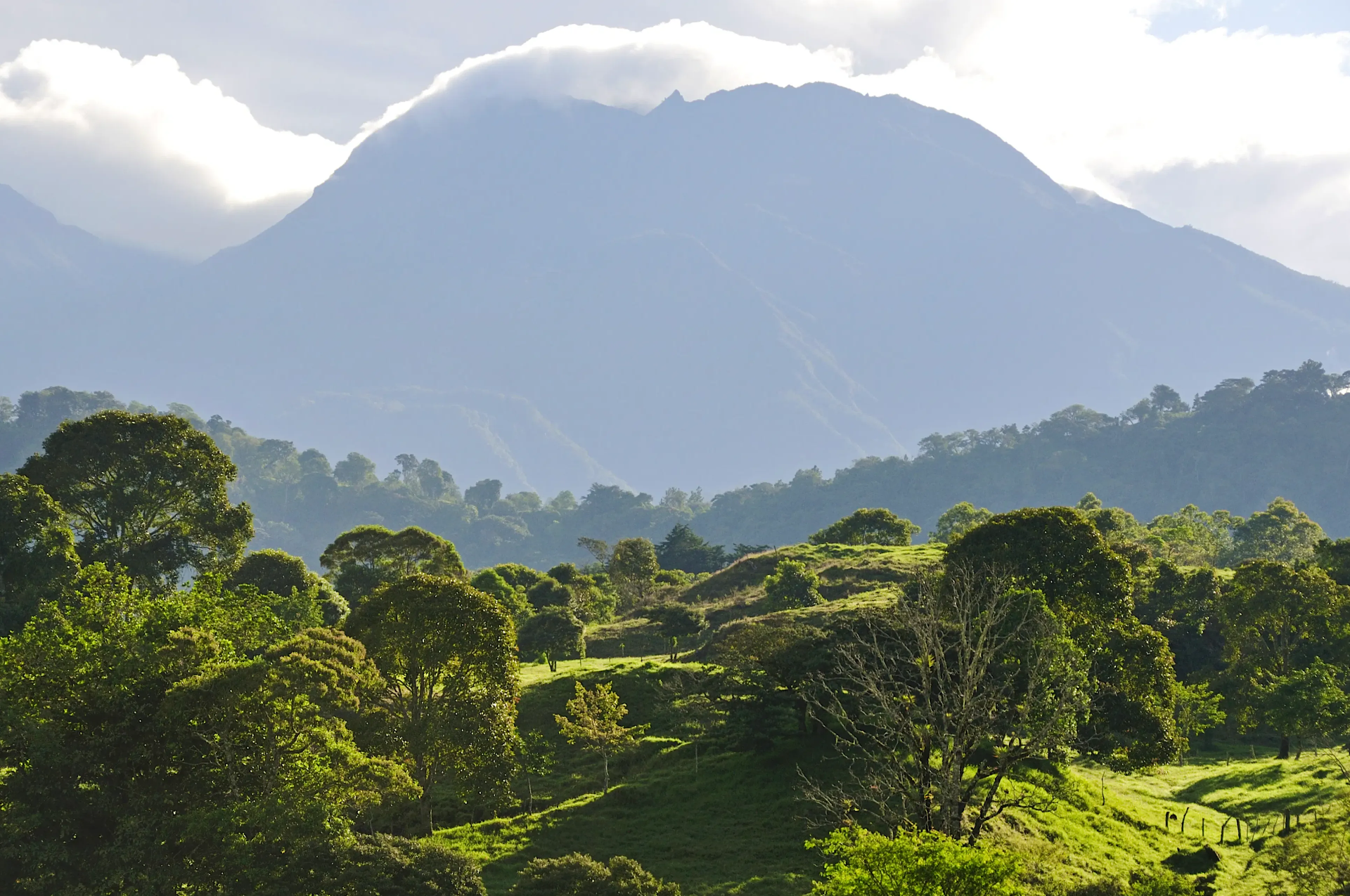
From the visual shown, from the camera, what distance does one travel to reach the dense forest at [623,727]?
80.6 ft

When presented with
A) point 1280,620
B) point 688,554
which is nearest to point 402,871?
point 1280,620

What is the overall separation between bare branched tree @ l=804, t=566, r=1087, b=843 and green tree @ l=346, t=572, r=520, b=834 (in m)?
12.7

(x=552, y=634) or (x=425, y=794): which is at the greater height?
(x=552, y=634)

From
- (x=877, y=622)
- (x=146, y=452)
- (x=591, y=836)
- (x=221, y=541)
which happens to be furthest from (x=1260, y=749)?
(x=146, y=452)

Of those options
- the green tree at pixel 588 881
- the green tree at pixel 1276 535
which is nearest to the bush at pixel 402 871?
the green tree at pixel 588 881

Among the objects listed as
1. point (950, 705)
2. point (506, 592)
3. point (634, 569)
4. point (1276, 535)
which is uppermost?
point (1276, 535)

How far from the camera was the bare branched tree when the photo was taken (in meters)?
26.9

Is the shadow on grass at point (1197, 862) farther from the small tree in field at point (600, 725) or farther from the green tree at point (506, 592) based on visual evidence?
the green tree at point (506, 592)

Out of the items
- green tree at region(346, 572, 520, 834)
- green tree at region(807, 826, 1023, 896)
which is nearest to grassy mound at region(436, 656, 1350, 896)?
green tree at region(346, 572, 520, 834)

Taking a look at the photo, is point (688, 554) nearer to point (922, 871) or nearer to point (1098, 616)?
point (1098, 616)

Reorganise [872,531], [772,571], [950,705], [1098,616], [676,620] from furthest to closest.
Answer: [872,531], [772,571], [676,620], [1098,616], [950,705]

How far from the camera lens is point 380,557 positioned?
71688 mm

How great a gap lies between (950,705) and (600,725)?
50.2ft

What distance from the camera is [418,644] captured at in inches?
1389
